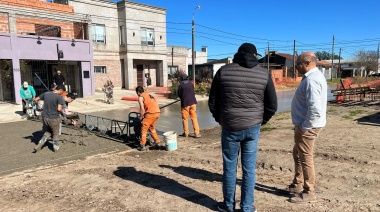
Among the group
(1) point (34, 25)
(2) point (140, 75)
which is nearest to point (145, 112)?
(1) point (34, 25)

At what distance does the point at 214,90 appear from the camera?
3389 mm

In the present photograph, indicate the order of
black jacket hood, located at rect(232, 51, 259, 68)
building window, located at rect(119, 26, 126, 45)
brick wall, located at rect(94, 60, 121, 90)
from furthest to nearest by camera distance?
building window, located at rect(119, 26, 126, 45), brick wall, located at rect(94, 60, 121, 90), black jacket hood, located at rect(232, 51, 259, 68)

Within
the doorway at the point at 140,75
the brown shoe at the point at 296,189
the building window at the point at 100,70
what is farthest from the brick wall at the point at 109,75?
the brown shoe at the point at 296,189

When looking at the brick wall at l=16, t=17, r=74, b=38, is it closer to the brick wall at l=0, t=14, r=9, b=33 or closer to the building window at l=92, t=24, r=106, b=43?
the brick wall at l=0, t=14, r=9, b=33

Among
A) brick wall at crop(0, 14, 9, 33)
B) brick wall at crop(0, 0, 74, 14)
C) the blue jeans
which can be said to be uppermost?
brick wall at crop(0, 0, 74, 14)

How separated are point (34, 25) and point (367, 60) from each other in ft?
199

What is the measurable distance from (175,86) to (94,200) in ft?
60.3

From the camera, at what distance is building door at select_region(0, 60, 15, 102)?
1734cm

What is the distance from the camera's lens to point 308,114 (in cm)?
352

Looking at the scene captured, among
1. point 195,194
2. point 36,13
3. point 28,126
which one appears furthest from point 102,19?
point 195,194

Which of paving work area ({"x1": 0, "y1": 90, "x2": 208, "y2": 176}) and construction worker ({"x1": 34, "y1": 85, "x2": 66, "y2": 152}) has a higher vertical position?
construction worker ({"x1": 34, "y1": 85, "x2": 66, "y2": 152})

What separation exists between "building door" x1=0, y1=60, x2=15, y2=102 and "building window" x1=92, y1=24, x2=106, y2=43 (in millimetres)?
9189

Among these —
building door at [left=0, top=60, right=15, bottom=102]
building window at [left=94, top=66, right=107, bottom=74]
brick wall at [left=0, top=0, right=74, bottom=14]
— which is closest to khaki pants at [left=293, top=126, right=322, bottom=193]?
building door at [left=0, top=60, right=15, bottom=102]

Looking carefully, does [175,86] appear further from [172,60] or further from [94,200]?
[94,200]
